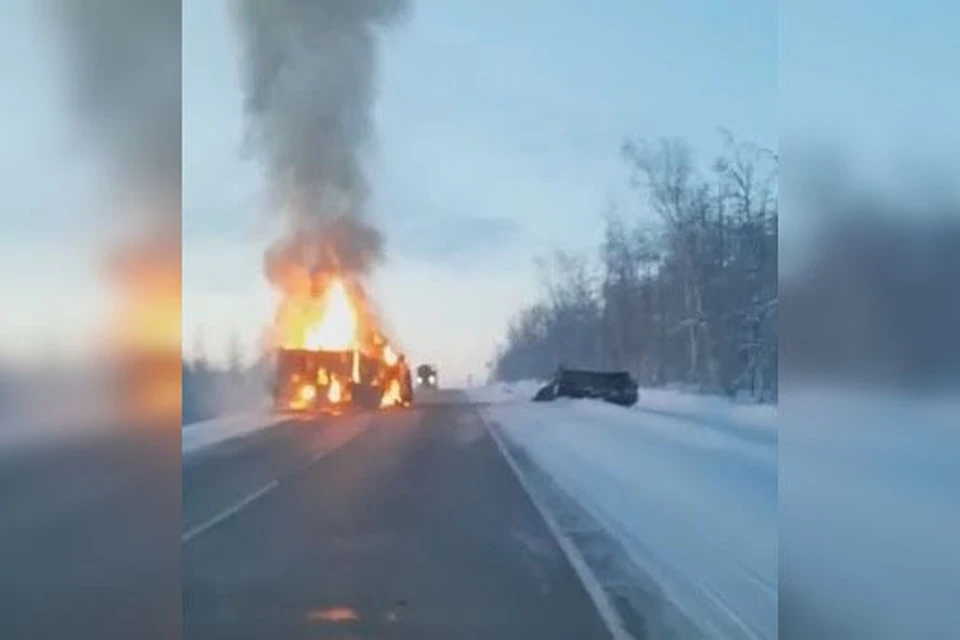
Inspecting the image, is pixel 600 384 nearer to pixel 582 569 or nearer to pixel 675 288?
pixel 675 288

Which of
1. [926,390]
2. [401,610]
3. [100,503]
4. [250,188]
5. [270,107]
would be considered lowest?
[401,610]

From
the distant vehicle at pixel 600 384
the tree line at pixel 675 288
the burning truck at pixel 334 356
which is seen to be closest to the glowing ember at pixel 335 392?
the burning truck at pixel 334 356

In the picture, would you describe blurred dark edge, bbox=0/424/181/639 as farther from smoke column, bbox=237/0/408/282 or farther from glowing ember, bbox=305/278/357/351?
smoke column, bbox=237/0/408/282

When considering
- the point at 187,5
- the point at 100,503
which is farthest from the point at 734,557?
the point at 187,5

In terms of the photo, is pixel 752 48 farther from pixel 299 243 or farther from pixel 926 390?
pixel 299 243

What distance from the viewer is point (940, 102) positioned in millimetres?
2637

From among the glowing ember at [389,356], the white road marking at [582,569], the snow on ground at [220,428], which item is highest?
the glowing ember at [389,356]

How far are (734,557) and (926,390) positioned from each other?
1.68 feet

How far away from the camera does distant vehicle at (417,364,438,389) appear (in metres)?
2.92

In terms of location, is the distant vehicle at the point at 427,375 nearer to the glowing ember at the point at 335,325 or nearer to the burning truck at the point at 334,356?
the burning truck at the point at 334,356

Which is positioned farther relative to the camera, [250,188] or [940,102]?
[250,188]

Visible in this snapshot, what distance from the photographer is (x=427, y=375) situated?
9.61ft

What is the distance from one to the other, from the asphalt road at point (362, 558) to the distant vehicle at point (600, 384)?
0.23 meters

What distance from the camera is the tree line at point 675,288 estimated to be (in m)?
2.79
